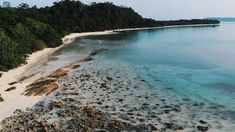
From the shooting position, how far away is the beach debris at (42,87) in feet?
139

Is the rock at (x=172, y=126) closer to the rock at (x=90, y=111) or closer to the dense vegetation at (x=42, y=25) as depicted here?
the rock at (x=90, y=111)

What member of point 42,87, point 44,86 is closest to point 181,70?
point 44,86

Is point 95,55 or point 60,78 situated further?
point 95,55

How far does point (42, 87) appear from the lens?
4434 centimetres

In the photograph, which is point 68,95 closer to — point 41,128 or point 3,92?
point 3,92

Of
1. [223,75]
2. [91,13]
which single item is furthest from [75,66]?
[91,13]

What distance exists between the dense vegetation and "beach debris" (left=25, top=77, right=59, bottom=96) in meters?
10.6

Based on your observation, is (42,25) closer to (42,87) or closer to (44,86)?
(44,86)

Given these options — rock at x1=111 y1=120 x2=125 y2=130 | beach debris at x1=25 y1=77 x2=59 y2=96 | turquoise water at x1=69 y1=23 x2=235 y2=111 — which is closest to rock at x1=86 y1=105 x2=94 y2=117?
rock at x1=111 y1=120 x2=125 y2=130

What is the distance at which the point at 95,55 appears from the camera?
79.1 m

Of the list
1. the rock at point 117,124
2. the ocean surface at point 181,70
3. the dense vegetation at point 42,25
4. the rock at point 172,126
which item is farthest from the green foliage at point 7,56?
the rock at point 172,126

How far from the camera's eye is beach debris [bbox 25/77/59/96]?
42.3 meters

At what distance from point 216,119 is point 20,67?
36.6 m

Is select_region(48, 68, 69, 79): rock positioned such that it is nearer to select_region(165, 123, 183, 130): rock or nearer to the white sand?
the white sand
